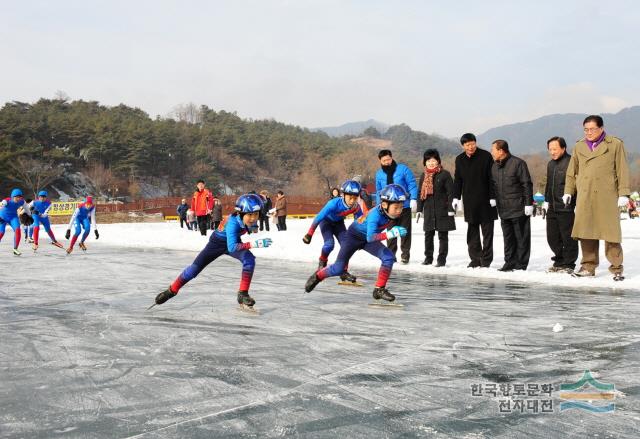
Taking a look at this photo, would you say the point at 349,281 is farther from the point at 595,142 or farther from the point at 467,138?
the point at 595,142

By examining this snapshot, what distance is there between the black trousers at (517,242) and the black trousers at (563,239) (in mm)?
367

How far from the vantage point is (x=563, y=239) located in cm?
928

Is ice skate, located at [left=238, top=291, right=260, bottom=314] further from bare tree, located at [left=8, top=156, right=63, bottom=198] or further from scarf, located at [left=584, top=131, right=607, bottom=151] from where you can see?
bare tree, located at [left=8, top=156, right=63, bottom=198]

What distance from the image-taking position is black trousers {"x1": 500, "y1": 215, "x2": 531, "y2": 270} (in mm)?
9570

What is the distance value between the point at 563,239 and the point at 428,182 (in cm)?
273

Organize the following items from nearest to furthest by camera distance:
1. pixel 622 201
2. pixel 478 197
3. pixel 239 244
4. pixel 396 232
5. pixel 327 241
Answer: pixel 396 232 → pixel 239 244 → pixel 622 201 → pixel 327 241 → pixel 478 197

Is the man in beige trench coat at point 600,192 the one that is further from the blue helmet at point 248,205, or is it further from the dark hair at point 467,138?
the blue helmet at point 248,205

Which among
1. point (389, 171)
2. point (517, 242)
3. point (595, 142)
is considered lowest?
point (517, 242)

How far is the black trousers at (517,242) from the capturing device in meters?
9.57

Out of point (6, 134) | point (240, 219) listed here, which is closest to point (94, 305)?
point (240, 219)

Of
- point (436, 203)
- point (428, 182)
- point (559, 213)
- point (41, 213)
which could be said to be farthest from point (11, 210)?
point (559, 213)

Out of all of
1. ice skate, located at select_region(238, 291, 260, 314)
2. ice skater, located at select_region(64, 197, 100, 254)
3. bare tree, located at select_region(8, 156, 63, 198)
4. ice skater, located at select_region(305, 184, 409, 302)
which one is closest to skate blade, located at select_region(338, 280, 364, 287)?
ice skater, located at select_region(305, 184, 409, 302)

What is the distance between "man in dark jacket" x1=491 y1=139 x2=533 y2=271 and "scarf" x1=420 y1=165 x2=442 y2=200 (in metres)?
1.28

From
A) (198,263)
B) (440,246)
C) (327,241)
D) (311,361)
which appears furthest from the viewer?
(440,246)
